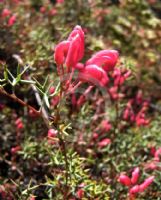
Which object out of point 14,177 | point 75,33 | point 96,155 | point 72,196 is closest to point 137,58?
point 96,155

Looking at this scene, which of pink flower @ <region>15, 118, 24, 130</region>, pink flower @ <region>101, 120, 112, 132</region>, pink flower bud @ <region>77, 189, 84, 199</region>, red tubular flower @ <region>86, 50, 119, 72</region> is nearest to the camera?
red tubular flower @ <region>86, 50, 119, 72</region>

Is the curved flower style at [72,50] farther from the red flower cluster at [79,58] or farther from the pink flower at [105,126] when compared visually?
the pink flower at [105,126]

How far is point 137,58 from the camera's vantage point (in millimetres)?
6715

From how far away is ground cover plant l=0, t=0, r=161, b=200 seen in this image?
186 cm

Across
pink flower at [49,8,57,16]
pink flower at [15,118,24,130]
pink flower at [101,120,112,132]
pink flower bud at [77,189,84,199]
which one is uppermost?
pink flower bud at [77,189,84,199]

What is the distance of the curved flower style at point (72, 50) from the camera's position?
1.77 metres

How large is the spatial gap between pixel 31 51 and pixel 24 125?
0.77 m

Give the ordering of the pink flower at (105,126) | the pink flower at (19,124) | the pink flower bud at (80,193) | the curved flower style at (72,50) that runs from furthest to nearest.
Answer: the pink flower at (105,126) → the pink flower at (19,124) → the pink flower bud at (80,193) → the curved flower style at (72,50)

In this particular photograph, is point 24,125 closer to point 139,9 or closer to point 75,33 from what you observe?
point 75,33

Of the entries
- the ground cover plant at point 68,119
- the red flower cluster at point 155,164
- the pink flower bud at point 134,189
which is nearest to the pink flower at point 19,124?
the ground cover plant at point 68,119

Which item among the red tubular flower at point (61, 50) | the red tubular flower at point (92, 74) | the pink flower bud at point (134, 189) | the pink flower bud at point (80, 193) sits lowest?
the pink flower bud at point (134, 189)

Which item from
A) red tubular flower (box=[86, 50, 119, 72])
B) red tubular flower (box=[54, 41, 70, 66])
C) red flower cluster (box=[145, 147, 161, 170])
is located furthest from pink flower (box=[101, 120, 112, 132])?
red tubular flower (box=[54, 41, 70, 66])

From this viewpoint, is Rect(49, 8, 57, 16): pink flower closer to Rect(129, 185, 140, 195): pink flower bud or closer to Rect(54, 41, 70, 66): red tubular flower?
Rect(129, 185, 140, 195): pink flower bud

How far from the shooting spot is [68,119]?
375 centimetres
